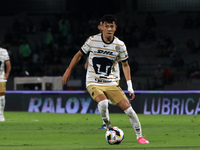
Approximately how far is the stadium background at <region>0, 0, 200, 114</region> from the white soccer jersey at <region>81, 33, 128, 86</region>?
1260 cm

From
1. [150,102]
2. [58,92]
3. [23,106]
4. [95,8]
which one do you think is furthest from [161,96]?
[95,8]

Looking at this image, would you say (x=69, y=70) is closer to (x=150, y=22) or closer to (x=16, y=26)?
(x=150, y=22)

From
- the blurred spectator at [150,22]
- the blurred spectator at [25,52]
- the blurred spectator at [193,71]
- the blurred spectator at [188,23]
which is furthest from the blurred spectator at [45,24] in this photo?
the blurred spectator at [193,71]

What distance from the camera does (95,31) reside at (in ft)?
87.2

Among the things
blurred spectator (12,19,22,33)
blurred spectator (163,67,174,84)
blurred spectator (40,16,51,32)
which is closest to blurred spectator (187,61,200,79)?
blurred spectator (163,67,174,84)

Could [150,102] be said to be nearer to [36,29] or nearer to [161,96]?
[161,96]

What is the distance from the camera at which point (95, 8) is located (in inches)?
1085

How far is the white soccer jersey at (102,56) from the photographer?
818 centimetres

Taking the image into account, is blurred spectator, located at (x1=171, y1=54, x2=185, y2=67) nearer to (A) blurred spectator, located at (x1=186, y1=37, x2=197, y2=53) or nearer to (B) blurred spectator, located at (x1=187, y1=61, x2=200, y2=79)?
(B) blurred spectator, located at (x1=187, y1=61, x2=200, y2=79)

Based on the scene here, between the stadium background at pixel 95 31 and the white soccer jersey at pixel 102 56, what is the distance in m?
12.6

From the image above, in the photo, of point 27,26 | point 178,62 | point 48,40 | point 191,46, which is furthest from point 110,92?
point 27,26

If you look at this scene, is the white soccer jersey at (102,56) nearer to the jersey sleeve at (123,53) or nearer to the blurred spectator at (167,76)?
Answer: the jersey sleeve at (123,53)

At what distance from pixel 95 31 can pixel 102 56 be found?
1852 cm

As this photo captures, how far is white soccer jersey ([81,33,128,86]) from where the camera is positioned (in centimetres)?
818
